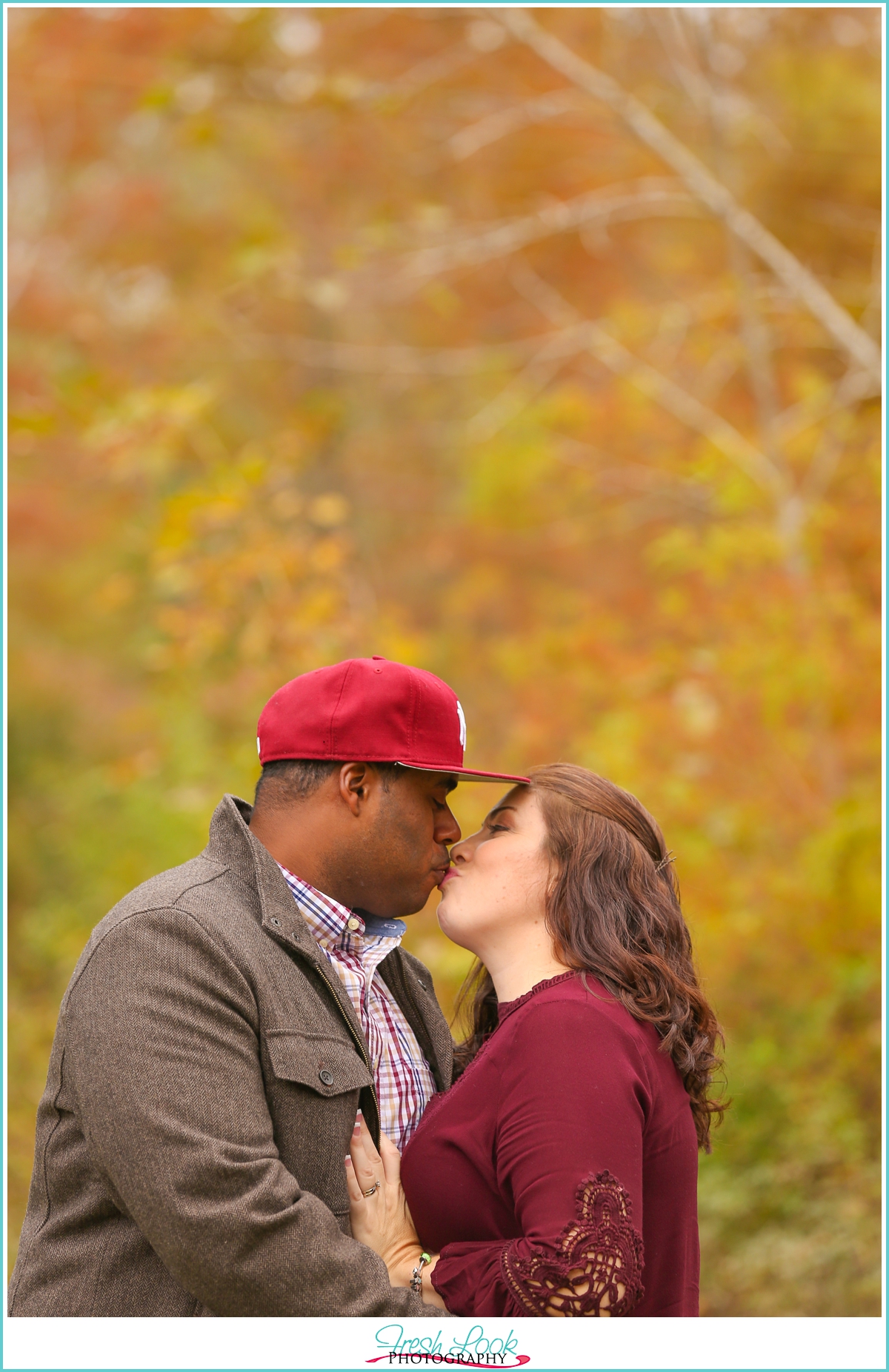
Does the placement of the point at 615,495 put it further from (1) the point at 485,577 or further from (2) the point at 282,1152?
(2) the point at 282,1152

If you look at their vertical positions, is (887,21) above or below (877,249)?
below

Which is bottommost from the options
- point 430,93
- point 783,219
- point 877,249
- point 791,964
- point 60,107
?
point 791,964

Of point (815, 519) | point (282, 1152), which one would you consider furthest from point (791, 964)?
point (282, 1152)

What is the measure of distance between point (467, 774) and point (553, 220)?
4959 millimetres

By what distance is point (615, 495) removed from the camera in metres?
8.21

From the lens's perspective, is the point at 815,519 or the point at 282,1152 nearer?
the point at 282,1152

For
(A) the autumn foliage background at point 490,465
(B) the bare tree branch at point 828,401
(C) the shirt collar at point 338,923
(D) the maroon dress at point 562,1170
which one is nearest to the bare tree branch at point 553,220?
(A) the autumn foliage background at point 490,465

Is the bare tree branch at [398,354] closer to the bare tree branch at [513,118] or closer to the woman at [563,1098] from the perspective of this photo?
the bare tree branch at [513,118]

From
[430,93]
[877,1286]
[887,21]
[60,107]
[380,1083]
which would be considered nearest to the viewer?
[380,1083]

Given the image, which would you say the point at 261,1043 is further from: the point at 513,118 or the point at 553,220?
the point at 513,118

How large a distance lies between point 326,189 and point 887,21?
5475 millimetres

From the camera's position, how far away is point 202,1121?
1853 millimetres

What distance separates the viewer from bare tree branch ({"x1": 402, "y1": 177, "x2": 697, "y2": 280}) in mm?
6176

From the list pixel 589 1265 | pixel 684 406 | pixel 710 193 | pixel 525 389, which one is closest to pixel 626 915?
pixel 589 1265
